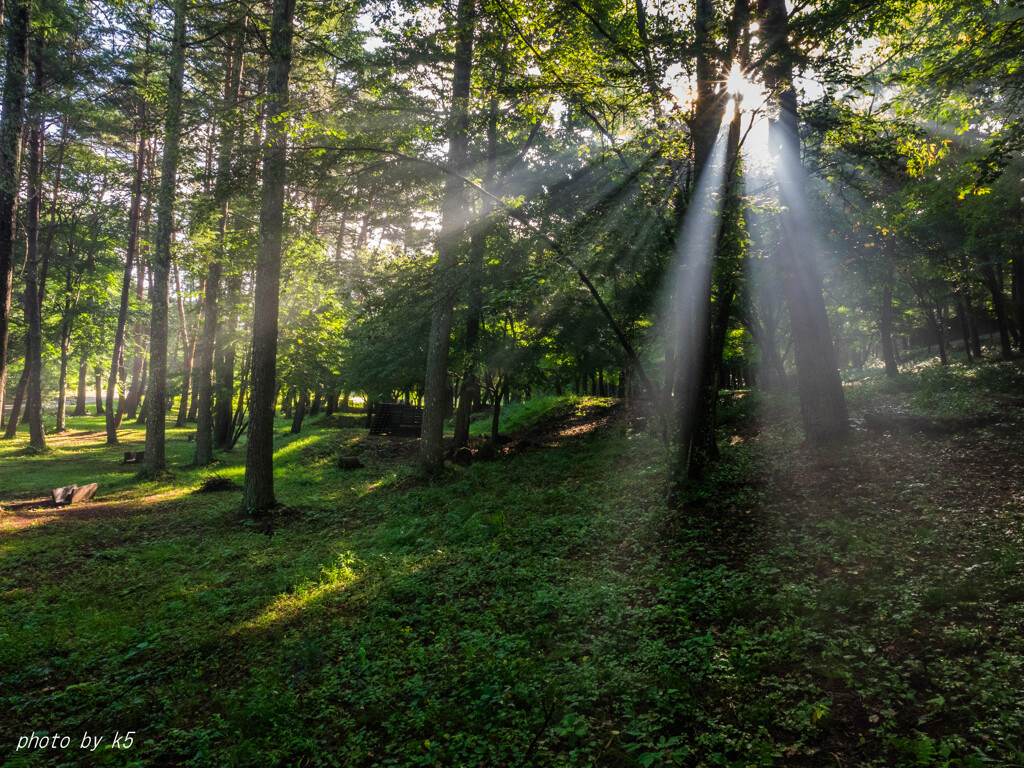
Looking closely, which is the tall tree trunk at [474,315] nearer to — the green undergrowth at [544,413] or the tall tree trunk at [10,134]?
the green undergrowth at [544,413]

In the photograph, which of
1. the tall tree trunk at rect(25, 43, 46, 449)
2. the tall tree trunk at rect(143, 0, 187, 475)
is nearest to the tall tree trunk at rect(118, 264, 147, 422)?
the tall tree trunk at rect(25, 43, 46, 449)

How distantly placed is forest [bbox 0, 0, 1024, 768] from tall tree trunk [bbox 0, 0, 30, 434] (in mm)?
70

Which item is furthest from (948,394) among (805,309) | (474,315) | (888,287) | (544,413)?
(544,413)

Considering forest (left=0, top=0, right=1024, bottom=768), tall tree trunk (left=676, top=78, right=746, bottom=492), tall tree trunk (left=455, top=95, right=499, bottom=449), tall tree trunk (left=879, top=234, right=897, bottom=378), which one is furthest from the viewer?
tall tree trunk (left=879, top=234, right=897, bottom=378)

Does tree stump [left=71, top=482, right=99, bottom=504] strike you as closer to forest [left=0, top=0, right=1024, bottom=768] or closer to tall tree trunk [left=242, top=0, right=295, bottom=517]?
forest [left=0, top=0, right=1024, bottom=768]

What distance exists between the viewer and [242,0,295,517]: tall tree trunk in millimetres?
9672

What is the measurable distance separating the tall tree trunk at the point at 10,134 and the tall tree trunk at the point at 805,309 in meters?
14.7

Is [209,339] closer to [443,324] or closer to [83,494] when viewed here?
[83,494]

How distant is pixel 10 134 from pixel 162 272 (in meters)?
4.34

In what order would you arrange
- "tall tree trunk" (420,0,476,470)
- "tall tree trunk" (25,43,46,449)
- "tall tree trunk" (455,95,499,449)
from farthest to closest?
"tall tree trunk" (25,43,46,449) → "tall tree trunk" (420,0,476,470) → "tall tree trunk" (455,95,499,449)

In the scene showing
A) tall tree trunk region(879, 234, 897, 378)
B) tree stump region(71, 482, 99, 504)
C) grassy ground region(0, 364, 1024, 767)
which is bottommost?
tree stump region(71, 482, 99, 504)

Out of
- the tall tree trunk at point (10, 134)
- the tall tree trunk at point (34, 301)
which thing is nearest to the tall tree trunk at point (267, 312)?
the tall tree trunk at point (10, 134)

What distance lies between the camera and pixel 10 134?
981cm

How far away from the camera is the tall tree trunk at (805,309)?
924 centimetres
